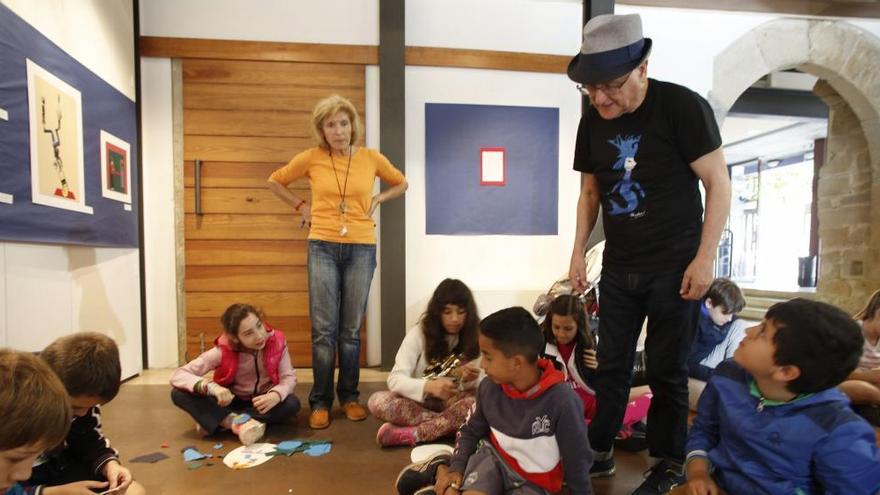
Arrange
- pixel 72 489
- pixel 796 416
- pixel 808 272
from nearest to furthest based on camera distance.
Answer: pixel 796 416 < pixel 72 489 < pixel 808 272

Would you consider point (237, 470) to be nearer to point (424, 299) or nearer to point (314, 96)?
point (424, 299)

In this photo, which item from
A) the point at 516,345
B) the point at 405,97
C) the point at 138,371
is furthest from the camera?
the point at 405,97

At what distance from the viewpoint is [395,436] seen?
5.92ft

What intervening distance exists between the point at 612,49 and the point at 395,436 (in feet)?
5.10

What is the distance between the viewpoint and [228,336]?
1.95 meters

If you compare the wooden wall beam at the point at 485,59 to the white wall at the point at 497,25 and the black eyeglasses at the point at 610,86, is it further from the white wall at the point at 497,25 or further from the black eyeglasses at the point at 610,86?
the black eyeglasses at the point at 610,86

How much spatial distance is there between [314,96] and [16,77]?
152 centimetres

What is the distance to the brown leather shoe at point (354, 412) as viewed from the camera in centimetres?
212

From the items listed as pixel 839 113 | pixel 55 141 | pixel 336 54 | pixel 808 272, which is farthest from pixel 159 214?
pixel 808 272

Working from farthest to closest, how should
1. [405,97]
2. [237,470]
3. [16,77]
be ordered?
[405,97]
[16,77]
[237,470]

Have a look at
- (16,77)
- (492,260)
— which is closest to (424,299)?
(492,260)

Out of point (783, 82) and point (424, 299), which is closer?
point (424, 299)

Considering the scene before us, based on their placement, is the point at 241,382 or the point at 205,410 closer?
the point at 205,410

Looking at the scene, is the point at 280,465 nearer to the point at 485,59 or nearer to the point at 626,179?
the point at 626,179
